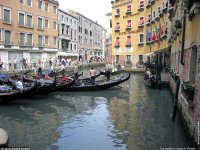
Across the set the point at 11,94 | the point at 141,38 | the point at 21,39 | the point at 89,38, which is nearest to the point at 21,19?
the point at 21,39

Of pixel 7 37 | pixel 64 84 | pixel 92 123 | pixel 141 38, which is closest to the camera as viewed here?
pixel 92 123

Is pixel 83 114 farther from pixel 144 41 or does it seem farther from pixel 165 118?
pixel 144 41

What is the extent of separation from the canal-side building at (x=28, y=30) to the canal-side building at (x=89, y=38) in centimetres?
1479

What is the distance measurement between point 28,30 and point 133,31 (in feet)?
38.4

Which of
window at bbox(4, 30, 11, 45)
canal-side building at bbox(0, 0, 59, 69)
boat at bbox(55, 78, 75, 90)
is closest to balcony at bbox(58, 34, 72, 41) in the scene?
canal-side building at bbox(0, 0, 59, 69)

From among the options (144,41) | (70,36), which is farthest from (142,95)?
(70,36)

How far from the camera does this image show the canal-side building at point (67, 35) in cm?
3909

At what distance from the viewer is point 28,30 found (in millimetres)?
29219

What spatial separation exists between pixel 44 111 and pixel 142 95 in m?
6.02

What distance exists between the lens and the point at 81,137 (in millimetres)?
7457

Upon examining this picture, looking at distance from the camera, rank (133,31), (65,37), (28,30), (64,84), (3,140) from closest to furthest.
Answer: (3,140) → (64,84) → (28,30) → (133,31) → (65,37)

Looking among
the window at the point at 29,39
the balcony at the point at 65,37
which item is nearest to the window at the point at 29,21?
the window at the point at 29,39

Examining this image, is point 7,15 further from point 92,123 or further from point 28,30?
point 92,123

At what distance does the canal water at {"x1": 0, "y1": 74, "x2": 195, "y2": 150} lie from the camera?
6.95m
